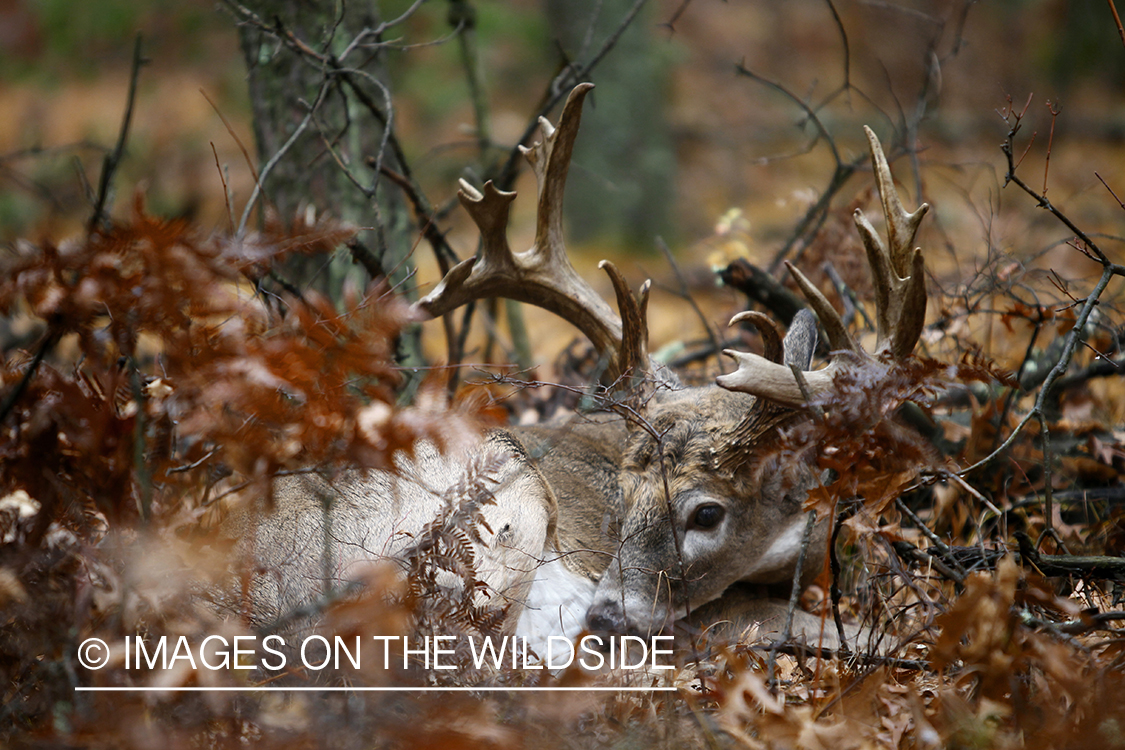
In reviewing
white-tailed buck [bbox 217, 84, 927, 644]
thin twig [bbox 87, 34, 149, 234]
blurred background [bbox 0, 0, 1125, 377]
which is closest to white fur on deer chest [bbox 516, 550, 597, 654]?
white-tailed buck [bbox 217, 84, 927, 644]

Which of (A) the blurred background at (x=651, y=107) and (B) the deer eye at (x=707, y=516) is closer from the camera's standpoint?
(B) the deer eye at (x=707, y=516)

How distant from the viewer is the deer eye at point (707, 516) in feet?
10.6

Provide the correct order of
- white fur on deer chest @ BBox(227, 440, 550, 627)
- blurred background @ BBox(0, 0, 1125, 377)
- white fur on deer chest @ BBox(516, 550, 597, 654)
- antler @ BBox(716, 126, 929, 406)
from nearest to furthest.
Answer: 1. antler @ BBox(716, 126, 929, 406)
2. white fur on deer chest @ BBox(227, 440, 550, 627)
3. white fur on deer chest @ BBox(516, 550, 597, 654)
4. blurred background @ BBox(0, 0, 1125, 377)

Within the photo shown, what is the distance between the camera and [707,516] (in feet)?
10.7

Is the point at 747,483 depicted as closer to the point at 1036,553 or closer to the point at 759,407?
the point at 759,407

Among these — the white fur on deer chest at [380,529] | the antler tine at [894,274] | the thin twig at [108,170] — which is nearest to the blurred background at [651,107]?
the antler tine at [894,274]

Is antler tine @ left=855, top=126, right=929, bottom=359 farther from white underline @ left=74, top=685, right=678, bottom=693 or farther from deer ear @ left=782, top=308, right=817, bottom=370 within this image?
white underline @ left=74, top=685, right=678, bottom=693

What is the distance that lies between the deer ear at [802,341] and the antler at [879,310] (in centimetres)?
20

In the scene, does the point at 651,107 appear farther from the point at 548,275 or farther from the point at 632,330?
the point at 632,330

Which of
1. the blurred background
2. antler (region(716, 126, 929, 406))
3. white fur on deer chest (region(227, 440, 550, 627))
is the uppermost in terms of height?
the blurred background

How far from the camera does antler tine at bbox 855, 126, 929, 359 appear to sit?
9.39ft

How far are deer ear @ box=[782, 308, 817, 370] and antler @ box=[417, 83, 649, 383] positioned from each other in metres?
0.58

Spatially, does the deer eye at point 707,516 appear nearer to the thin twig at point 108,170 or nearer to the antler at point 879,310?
the antler at point 879,310

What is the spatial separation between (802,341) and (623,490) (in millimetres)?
940
